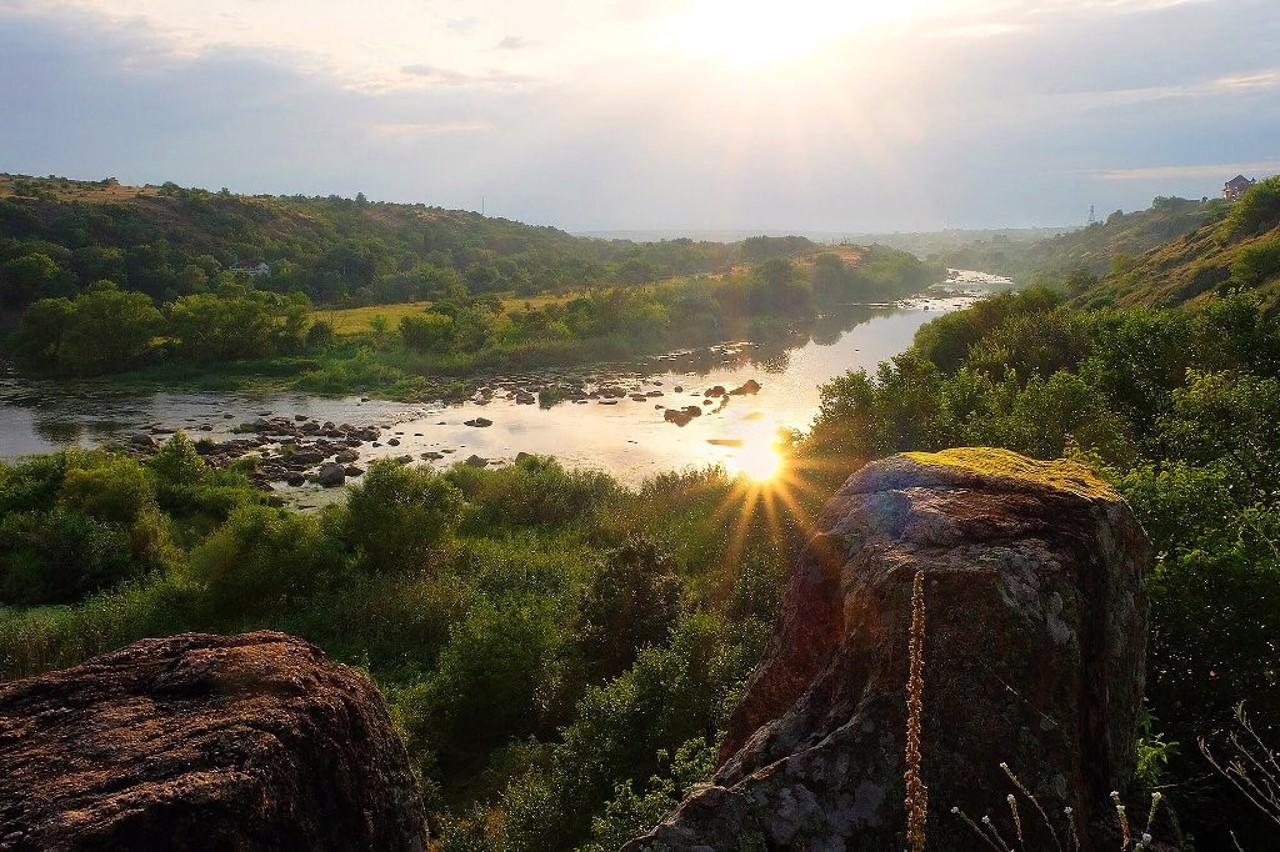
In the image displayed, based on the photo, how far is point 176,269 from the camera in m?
94.4

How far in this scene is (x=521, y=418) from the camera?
181 ft

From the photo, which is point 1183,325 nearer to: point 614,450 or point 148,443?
point 614,450

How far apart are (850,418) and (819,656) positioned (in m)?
15.5

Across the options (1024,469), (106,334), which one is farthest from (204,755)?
(106,334)

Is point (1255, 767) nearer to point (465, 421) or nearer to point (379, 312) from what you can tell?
point (465, 421)

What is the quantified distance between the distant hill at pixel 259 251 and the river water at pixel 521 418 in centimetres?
3169

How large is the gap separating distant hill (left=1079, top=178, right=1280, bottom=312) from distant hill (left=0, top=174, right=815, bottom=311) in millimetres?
81283

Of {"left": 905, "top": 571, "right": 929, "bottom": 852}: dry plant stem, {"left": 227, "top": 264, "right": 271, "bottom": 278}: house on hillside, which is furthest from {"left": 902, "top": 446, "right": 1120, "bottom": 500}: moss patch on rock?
{"left": 227, "top": 264, "right": 271, "bottom": 278}: house on hillside

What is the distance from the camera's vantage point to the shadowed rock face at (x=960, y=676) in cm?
505

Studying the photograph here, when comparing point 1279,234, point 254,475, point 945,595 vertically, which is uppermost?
point 1279,234

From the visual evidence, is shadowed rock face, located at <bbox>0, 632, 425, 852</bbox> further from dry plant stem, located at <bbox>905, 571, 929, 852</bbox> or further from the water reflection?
the water reflection

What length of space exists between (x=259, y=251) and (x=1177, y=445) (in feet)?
406

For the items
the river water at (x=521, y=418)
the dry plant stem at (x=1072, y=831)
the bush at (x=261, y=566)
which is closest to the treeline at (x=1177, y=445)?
the dry plant stem at (x=1072, y=831)

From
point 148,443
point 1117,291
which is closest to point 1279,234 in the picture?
point 1117,291
